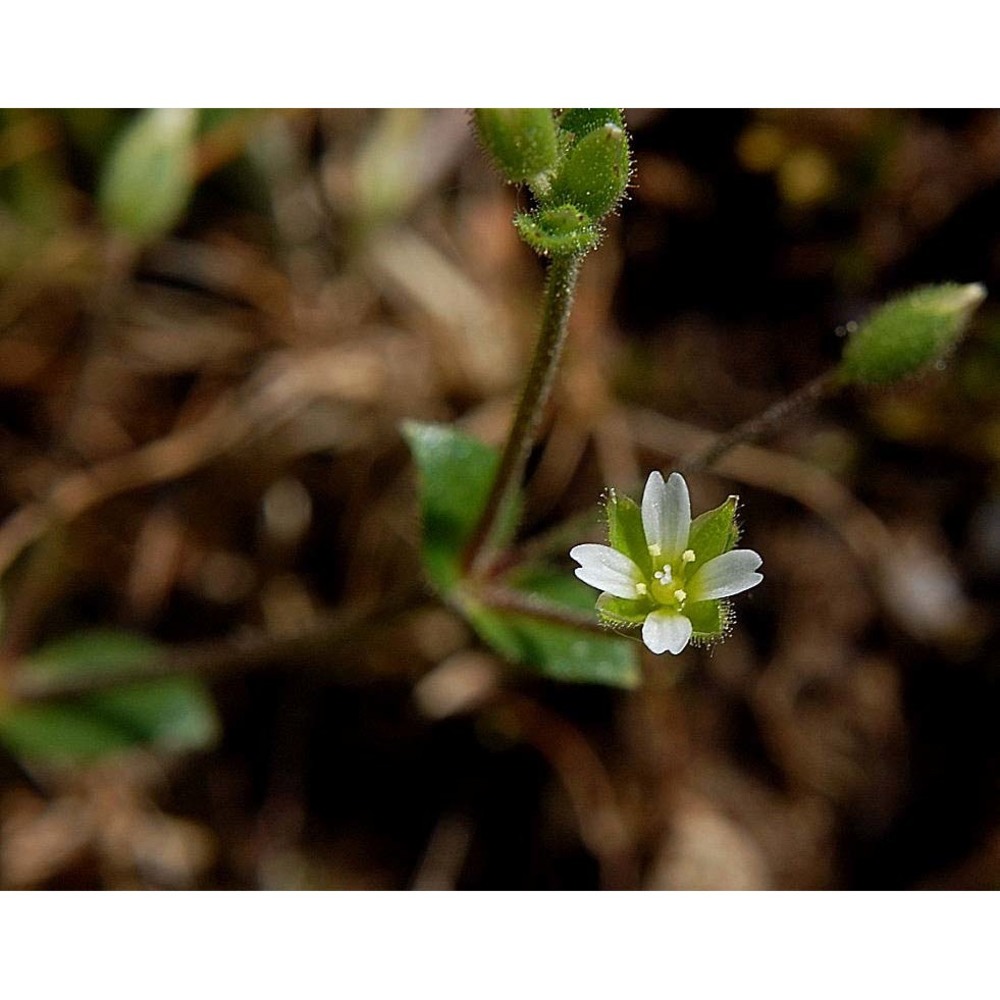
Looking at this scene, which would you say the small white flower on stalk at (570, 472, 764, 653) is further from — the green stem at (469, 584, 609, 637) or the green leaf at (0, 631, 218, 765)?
the green leaf at (0, 631, 218, 765)

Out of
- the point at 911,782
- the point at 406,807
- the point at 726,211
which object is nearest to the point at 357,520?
the point at 406,807

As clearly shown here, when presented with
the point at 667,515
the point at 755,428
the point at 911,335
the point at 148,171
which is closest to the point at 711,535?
the point at 667,515

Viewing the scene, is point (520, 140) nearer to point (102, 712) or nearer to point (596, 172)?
point (596, 172)

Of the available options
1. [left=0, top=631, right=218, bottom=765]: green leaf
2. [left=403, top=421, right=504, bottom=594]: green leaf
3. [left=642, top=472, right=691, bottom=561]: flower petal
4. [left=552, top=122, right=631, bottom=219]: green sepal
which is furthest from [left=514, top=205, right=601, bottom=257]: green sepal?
[left=0, top=631, right=218, bottom=765]: green leaf

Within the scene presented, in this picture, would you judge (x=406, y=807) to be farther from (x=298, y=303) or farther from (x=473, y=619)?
(x=298, y=303)

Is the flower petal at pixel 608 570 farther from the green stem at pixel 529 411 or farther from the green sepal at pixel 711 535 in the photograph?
the green stem at pixel 529 411

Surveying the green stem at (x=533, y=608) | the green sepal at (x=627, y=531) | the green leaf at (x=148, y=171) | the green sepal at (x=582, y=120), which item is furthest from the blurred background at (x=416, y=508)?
→ the green sepal at (x=582, y=120)
